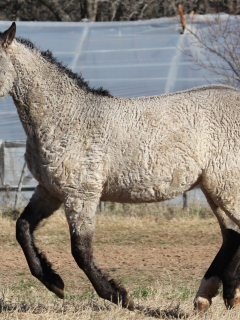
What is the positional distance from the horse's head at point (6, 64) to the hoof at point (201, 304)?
2.52m

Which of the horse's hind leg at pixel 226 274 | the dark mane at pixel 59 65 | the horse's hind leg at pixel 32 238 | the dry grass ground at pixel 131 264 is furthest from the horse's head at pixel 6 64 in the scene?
the horse's hind leg at pixel 226 274

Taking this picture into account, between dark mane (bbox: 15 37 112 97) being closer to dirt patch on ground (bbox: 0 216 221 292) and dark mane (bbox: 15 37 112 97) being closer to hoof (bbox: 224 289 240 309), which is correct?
hoof (bbox: 224 289 240 309)

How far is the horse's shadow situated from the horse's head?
7.63ft

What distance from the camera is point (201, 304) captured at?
392 cm

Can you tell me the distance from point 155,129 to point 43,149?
96 centimetres

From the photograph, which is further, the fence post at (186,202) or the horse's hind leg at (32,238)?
the fence post at (186,202)

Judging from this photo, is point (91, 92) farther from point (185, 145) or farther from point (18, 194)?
point (18, 194)

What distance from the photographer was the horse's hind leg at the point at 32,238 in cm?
371

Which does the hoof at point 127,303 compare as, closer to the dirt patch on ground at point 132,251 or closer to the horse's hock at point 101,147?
the horse's hock at point 101,147

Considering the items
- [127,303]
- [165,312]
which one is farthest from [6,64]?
[165,312]

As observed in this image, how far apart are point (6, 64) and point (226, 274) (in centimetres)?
269

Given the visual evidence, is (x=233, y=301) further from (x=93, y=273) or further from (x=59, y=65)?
(x=59, y=65)

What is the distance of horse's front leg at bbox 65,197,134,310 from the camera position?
3.48 meters

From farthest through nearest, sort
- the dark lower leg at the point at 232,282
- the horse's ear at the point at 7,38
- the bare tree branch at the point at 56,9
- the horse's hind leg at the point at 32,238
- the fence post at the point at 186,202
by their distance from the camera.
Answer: the bare tree branch at the point at 56,9, the fence post at the point at 186,202, the dark lower leg at the point at 232,282, the horse's hind leg at the point at 32,238, the horse's ear at the point at 7,38
